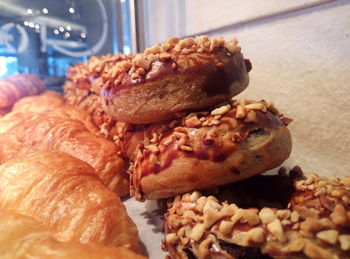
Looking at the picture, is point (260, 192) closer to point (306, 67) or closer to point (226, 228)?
point (226, 228)

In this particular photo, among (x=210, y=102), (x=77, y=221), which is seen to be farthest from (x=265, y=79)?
(x=77, y=221)

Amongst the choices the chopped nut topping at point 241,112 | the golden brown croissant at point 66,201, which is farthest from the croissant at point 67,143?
the chopped nut topping at point 241,112

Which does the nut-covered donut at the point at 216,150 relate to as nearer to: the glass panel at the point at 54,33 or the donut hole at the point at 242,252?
the donut hole at the point at 242,252

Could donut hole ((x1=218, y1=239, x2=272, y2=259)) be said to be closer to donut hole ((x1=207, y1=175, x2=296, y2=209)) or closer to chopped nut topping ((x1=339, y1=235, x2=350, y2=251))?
chopped nut topping ((x1=339, y1=235, x2=350, y2=251))

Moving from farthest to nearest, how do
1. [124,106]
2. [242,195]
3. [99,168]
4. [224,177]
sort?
[99,168] → [124,106] → [242,195] → [224,177]

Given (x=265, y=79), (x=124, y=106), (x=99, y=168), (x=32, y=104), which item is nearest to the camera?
(x=124, y=106)

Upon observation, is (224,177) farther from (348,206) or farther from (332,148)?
(332,148)

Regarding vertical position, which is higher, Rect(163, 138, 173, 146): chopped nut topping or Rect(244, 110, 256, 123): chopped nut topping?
Rect(244, 110, 256, 123): chopped nut topping

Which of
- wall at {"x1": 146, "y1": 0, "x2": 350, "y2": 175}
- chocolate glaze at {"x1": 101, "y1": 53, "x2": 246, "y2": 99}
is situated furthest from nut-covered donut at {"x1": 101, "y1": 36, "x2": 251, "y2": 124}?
wall at {"x1": 146, "y1": 0, "x2": 350, "y2": 175}
